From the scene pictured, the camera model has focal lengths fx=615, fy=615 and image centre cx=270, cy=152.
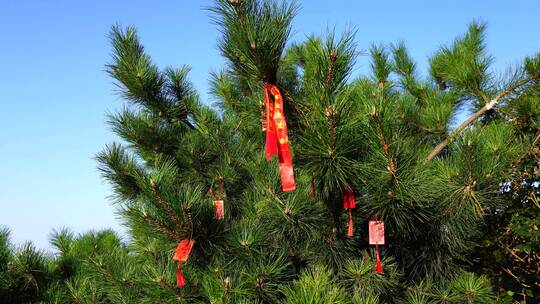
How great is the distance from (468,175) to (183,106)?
82.7 inches

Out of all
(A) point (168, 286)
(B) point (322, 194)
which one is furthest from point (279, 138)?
(A) point (168, 286)

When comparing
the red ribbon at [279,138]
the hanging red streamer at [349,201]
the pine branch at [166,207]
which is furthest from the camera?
the hanging red streamer at [349,201]

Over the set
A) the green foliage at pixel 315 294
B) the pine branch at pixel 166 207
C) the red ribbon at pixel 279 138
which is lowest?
the green foliage at pixel 315 294

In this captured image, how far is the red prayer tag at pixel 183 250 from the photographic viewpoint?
2283mm

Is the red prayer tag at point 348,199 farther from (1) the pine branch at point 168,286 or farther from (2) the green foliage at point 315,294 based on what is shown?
(1) the pine branch at point 168,286

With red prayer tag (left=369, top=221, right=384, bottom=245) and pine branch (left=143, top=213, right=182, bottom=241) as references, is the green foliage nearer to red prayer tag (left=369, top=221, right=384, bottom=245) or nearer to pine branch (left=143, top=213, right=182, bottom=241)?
red prayer tag (left=369, top=221, right=384, bottom=245)

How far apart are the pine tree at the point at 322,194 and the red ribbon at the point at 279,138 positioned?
8 centimetres

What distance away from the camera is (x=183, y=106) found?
399cm

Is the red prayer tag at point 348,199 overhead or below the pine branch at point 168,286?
overhead

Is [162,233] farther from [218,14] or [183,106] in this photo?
[183,106]

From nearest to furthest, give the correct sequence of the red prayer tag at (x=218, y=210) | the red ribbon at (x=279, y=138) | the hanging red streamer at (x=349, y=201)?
the red ribbon at (x=279, y=138) → the hanging red streamer at (x=349, y=201) → the red prayer tag at (x=218, y=210)

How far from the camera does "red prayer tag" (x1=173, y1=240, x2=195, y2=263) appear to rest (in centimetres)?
228

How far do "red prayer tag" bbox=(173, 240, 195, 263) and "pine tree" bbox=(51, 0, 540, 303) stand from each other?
3 centimetres

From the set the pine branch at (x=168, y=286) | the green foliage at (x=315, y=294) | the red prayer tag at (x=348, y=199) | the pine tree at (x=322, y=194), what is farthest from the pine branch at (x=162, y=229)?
the red prayer tag at (x=348, y=199)
